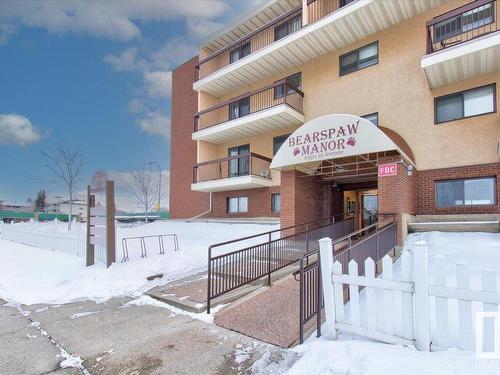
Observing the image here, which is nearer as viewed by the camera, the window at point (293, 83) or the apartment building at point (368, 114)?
the apartment building at point (368, 114)

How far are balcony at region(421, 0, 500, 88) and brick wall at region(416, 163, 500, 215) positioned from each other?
3.32 m

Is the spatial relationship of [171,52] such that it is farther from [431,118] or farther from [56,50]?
[431,118]

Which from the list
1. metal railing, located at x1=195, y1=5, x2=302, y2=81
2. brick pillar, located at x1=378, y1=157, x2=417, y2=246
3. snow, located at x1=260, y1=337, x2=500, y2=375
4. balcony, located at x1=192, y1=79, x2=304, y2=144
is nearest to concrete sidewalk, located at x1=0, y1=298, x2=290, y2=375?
snow, located at x1=260, y1=337, x2=500, y2=375

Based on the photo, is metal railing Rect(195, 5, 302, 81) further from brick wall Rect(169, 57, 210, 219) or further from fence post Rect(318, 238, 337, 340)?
fence post Rect(318, 238, 337, 340)

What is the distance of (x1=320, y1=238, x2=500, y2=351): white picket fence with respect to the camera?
2.89 meters

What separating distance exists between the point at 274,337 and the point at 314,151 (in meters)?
6.66

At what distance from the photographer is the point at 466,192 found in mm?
10938

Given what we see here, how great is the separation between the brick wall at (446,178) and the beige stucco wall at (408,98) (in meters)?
0.25

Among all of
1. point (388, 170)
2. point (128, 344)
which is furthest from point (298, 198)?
point (128, 344)

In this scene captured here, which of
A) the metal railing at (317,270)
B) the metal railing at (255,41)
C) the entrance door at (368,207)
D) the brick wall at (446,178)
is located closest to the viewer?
the metal railing at (317,270)

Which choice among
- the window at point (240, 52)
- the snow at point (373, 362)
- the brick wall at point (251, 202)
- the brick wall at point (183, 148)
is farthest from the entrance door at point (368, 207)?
the snow at point (373, 362)

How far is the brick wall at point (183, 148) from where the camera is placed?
21516 mm

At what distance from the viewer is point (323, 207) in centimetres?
1323

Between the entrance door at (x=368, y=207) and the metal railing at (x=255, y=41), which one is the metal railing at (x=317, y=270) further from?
the metal railing at (x=255, y=41)
